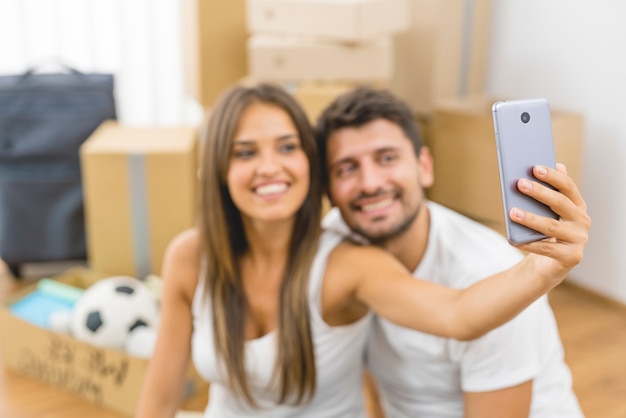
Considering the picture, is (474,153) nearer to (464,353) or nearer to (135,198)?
(135,198)

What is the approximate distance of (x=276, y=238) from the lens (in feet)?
4.33

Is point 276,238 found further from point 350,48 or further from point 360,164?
point 350,48

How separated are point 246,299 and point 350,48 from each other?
4.27ft

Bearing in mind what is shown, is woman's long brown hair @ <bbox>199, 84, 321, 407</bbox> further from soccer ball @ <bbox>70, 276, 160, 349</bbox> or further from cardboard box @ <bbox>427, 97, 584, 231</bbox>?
cardboard box @ <bbox>427, 97, 584, 231</bbox>

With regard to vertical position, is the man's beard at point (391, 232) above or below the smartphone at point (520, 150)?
below

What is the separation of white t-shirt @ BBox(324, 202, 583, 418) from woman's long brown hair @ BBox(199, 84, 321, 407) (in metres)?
0.16

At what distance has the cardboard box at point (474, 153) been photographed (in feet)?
7.52

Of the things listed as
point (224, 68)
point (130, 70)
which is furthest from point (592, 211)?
point (130, 70)

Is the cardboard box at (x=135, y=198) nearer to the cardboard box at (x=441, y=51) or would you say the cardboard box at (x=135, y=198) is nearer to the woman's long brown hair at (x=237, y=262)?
the cardboard box at (x=441, y=51)

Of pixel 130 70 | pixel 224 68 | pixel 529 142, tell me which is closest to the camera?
pixel 529 142

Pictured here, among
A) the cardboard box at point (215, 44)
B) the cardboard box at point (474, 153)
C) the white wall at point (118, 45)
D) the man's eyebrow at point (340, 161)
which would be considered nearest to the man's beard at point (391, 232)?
the man's eyebrow at point (340, 161)

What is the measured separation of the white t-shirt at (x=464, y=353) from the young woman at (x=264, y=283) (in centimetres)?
8

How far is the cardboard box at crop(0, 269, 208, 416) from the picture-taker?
1.78 meters

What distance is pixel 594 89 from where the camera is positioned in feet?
7.71
